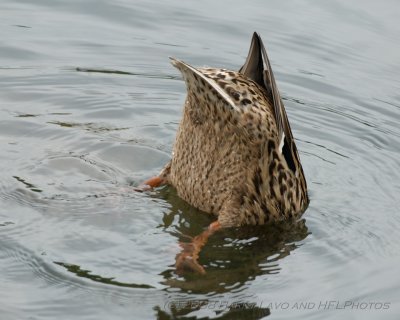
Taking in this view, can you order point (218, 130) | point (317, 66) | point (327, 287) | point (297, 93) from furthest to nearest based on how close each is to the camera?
point (317, 66), point (297, 93), point (218, 130), point (327, 287)

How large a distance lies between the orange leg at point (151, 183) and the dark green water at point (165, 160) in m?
0.08

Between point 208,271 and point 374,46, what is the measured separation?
561 centimetres

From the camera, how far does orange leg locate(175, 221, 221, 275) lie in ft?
21.0

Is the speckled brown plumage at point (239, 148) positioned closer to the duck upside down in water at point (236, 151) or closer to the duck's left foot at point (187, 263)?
the duck upside down in water at point (236, 151)

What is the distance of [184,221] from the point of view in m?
7.23

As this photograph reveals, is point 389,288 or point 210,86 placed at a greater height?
point 210,86

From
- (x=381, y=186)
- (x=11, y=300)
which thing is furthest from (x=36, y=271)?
(x=381, y=186)

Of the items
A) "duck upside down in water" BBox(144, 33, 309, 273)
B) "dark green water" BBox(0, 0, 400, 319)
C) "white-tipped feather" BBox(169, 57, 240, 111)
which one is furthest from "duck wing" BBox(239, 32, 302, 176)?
"dark green water" BBox(0, 0, 400, 319)

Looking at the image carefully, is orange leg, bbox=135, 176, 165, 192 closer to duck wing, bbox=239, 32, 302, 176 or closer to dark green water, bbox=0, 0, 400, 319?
dark green water, bbox=0, 0, 400, 319

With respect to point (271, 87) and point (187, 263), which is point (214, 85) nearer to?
point (271, 87)

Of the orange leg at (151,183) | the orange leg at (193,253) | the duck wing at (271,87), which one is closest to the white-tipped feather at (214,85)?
the duck wing at (271,87)

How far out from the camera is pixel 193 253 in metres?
6.62

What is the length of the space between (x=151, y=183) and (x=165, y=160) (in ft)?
1.95

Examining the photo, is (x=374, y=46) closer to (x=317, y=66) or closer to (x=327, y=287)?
(x=317, y=66)
